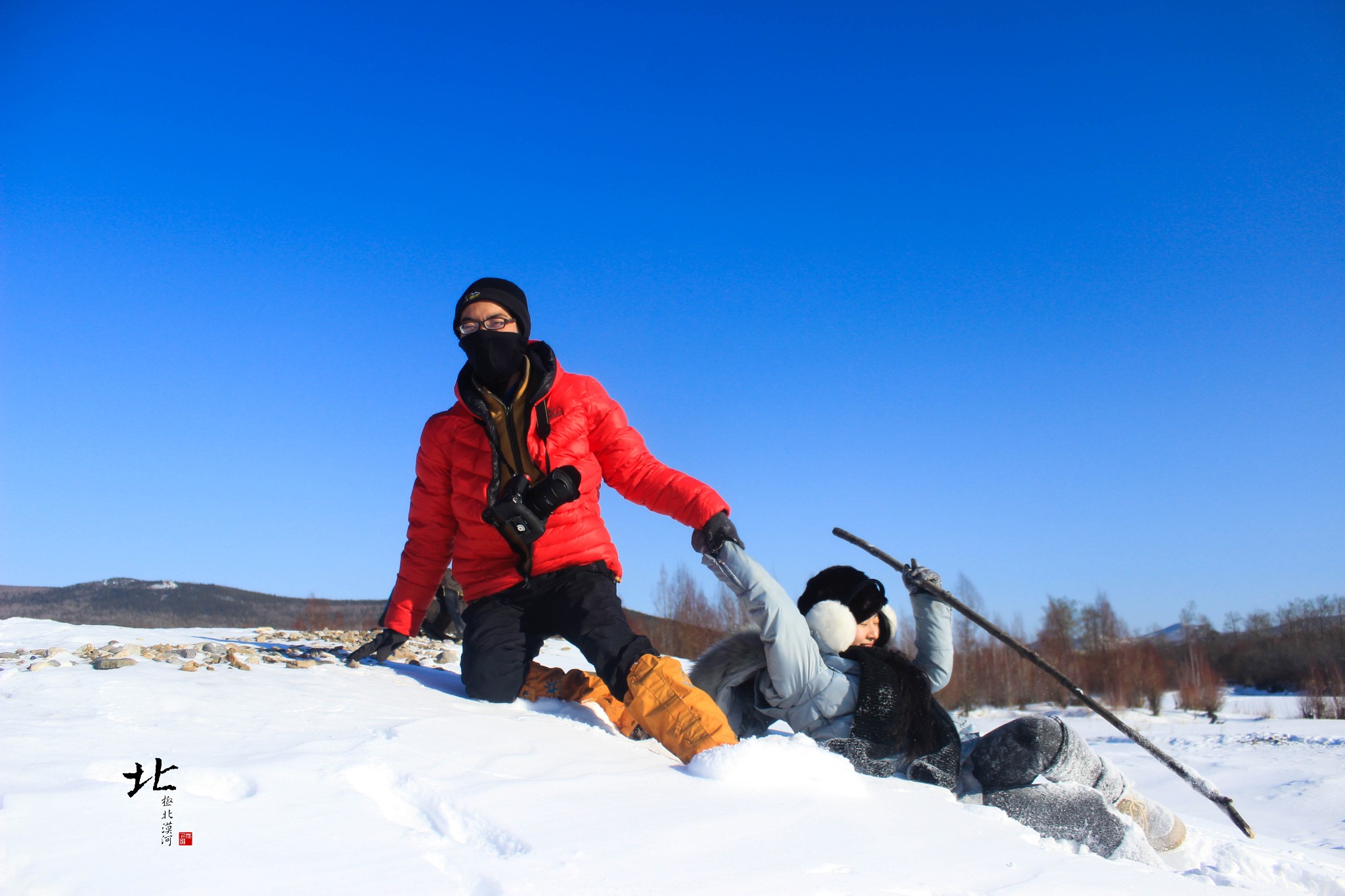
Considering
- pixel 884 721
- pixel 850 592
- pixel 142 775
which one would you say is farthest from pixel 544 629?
pixel 142 775

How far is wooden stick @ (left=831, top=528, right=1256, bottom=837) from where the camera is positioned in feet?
10.8

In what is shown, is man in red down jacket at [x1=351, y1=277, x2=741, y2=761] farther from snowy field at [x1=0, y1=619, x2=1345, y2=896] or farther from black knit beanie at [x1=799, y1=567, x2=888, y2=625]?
black knit beanie at [x1=799, y1=567, x2=888, y2=625]

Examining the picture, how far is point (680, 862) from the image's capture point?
160 centimetres

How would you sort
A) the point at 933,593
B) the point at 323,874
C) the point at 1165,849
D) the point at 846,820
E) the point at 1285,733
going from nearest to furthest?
the point at 323,874 < the point at 846,820 < the point at 1165,849 < the point at 933,593 < the point at 1285,733

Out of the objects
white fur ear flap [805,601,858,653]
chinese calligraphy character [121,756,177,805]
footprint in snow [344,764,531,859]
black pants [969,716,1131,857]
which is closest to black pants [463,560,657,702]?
white fur ear flap [805,601,858,653]

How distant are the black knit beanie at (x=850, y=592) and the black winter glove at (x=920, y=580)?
1.19 ft

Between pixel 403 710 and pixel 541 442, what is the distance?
1.19 m

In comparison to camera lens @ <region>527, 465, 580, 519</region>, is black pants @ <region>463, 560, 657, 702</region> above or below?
below

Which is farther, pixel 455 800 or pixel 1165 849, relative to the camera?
pixel 1165 849

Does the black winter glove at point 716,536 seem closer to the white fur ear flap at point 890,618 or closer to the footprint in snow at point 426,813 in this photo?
the white fur ear flap at point 890,618

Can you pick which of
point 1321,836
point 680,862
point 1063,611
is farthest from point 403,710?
point 1063,611

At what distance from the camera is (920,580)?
3570 mm

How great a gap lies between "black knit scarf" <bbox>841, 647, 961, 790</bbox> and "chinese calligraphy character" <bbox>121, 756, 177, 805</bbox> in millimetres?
2102

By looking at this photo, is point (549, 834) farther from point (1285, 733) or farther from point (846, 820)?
point (1285, 733)
